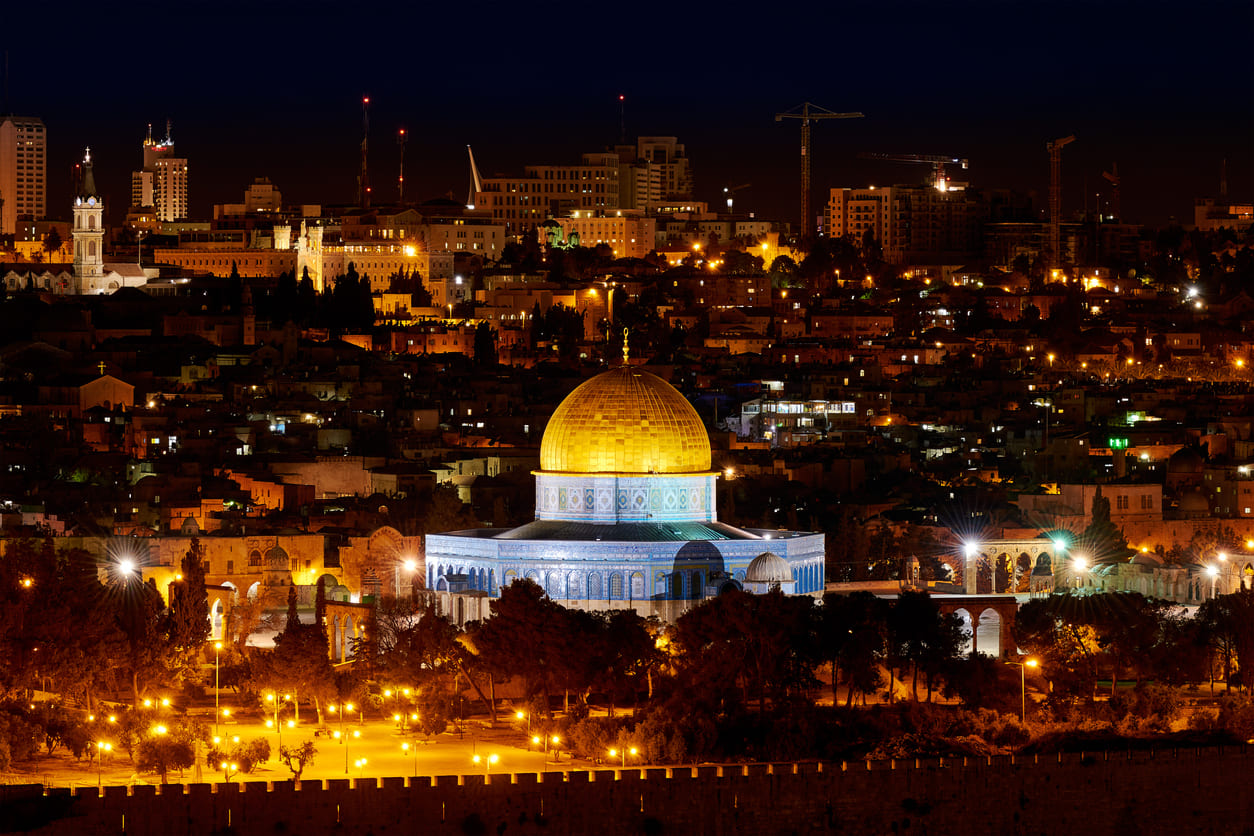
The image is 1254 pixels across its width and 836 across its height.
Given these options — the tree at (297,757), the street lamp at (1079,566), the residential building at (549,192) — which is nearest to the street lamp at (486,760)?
the tree at (297,757)

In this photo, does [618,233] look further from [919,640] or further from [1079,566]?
[919,640]

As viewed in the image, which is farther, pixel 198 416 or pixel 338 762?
pixel 198 416

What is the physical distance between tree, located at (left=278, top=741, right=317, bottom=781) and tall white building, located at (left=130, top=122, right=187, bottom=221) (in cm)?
14881

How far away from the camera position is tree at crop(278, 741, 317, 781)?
4275cm

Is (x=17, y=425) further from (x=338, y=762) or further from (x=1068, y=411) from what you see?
(x=338, y=762)

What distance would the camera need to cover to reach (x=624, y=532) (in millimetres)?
52906

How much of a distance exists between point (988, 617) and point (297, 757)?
13781 mm

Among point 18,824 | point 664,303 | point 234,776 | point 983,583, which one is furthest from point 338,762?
point 664,303

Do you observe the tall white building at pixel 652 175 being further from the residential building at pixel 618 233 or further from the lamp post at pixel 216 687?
the lamp post at pixel 216 687

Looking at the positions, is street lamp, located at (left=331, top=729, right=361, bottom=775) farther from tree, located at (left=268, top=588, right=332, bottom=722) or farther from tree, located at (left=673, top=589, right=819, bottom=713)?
tree, located at (left=673, top=589, right=819, bottom=713)

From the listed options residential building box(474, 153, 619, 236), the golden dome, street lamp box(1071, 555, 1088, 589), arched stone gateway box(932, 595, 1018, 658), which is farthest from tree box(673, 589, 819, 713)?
residential building box(474, 153, 619, 236)

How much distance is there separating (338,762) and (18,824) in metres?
4.32

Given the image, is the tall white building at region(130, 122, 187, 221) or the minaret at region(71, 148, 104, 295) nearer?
the minaret at region(71, 148, 104, 295)

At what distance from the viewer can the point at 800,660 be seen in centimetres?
4809
